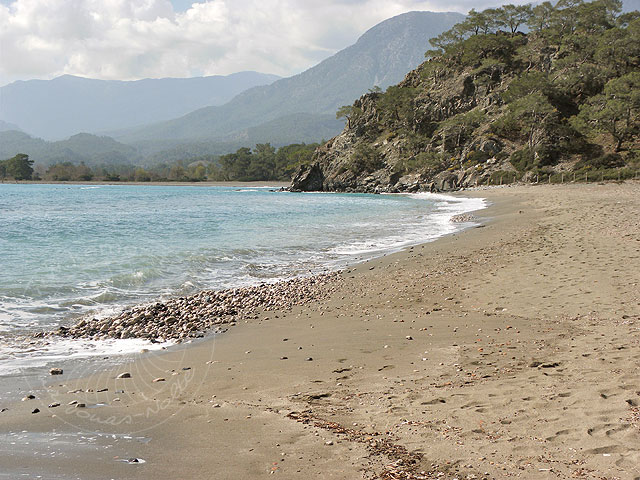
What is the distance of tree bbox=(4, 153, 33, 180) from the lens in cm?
18075

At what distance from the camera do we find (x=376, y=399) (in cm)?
486

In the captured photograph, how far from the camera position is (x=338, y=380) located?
5.59 metres

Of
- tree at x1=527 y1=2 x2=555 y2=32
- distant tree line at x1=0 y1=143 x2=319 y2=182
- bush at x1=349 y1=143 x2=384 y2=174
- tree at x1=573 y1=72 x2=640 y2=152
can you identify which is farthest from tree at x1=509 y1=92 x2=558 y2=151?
distant tree line at x1=0 y1=143 x2=319 y2=182

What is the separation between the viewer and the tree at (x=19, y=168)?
18075cm

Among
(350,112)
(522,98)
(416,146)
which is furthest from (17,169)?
(522,98)

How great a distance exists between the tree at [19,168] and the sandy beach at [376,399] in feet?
691

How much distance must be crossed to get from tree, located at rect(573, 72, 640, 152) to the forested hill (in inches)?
5.7

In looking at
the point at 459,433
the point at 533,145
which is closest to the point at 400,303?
the point at 459,433

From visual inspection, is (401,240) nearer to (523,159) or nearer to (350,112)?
(523,159)

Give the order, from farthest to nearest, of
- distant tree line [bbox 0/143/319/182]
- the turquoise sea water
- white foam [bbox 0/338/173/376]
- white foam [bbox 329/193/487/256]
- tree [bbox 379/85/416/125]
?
1. distant tree line [bbox 0/143/319/182]
2. tree [bbox 379/85/416/125]
3. white foam [bbox 329/193/487/256]
4. the turquoise sea water
5. white foam [bbox 0/338/173/376]

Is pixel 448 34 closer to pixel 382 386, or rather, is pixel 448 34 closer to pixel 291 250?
pixel 291 250

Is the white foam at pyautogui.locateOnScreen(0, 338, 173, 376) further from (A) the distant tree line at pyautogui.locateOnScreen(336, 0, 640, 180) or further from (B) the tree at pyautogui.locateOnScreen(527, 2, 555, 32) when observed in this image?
(B) the tree at pyautogui.locateOnScreen(527, 2, 555, 32)

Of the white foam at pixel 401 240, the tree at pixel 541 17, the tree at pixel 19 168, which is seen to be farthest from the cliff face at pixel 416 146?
the tree at pixel 19 168

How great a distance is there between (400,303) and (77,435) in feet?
21.7
